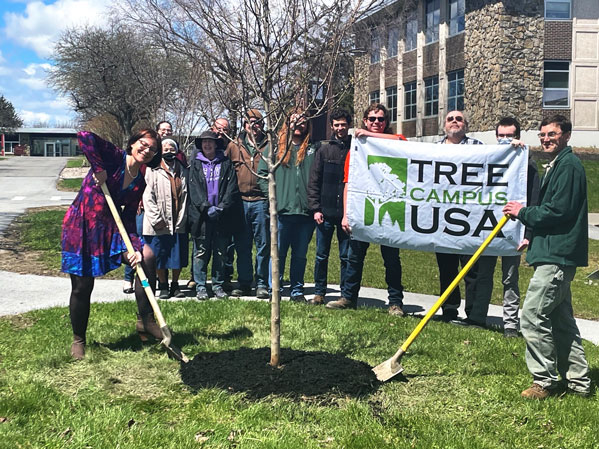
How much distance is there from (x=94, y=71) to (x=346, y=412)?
1072 inches

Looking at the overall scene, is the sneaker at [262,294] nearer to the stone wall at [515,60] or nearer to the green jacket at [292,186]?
the green jacket at [292,186]

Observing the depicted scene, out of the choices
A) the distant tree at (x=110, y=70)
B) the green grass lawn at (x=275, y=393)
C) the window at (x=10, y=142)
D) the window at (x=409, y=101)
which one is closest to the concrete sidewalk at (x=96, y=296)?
the green grass lawn at (x=275, y=393)

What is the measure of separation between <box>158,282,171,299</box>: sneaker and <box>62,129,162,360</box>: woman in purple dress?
8.45 feet

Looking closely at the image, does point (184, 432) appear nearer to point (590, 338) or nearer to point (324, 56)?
point (324, 56)

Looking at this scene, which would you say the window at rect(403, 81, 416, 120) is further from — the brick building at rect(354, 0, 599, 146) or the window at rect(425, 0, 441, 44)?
the brick building at rect(354, 0, 599, 146)

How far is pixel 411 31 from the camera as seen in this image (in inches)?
1451

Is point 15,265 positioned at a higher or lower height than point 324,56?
lower

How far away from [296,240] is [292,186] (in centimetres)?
72

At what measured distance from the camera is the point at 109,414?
4027 mm

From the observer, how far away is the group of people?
455 centimetres

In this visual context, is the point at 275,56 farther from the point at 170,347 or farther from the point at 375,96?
the point at 375,96

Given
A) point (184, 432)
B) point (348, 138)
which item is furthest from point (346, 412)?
point (348, 138)

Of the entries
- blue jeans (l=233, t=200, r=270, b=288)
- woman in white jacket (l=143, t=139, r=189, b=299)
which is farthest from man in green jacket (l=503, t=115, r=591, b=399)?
woman in white jacket (l=143, t=139, r=189, b=299)

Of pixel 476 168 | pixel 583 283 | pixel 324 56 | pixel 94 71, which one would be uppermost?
pixel 94 71
